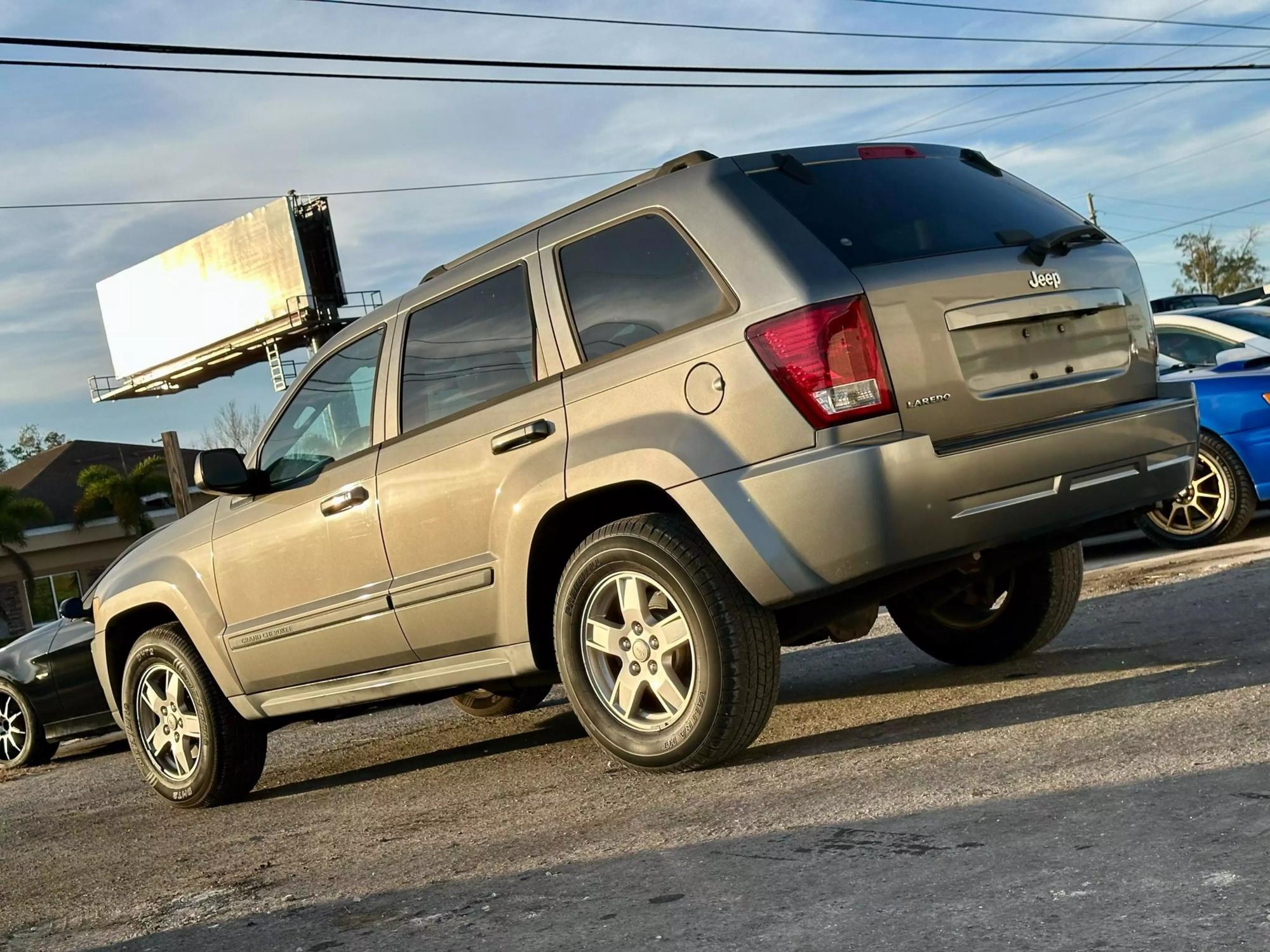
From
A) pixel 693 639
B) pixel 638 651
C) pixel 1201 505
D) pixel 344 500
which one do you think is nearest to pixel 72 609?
pixel 344 500

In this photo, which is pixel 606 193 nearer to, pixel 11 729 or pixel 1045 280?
pixel 1045 280

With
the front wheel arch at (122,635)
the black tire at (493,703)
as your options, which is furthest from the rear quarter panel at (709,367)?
the black tire at (493,703)

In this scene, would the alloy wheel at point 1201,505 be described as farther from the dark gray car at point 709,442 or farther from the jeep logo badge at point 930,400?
the jeep logo badge at point 930,400

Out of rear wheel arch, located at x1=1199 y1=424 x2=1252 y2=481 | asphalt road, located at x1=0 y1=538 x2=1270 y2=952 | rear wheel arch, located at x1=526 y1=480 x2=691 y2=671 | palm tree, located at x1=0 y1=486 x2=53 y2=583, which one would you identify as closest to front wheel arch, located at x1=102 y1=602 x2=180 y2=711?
asphalt road, located at x1=0 y1=538 x2=1270 y2=952

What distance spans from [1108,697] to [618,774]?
5.70 feet

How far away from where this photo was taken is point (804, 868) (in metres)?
3.46

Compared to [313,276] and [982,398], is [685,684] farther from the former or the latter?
[313,276]

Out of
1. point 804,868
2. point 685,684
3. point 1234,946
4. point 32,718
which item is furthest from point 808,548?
point 32,718

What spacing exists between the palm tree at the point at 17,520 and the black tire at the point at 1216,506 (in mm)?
49543

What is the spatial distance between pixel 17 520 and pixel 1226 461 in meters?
50.5

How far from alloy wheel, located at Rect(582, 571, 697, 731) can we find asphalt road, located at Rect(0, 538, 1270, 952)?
0.86ft

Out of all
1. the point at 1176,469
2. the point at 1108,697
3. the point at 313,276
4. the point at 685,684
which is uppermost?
the point at 313,276

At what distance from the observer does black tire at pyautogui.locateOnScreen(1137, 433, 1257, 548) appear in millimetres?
9023

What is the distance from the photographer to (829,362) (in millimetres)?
4293
